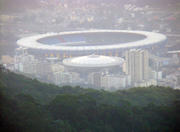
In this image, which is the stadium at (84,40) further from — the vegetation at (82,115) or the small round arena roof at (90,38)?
the vegetation at (82,115)

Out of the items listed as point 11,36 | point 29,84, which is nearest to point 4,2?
point 11,36

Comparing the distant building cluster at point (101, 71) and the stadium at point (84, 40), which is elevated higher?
the stadium at point (84, 40)

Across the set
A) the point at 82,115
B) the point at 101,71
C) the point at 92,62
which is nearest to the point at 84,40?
the point at 92,62

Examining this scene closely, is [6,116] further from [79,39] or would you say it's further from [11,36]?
[79,39]

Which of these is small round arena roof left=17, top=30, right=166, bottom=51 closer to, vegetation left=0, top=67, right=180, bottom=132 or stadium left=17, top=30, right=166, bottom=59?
stadium left=17, top=30, right=166, bottom=59

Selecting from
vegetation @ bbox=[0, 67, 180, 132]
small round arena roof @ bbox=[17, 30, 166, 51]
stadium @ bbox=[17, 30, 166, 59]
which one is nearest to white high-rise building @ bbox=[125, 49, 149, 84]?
stadium @ bbox=[17, 30, 166, 59]

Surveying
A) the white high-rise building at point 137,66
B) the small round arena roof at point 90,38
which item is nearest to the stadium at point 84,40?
the small round arena roof at point 90,38

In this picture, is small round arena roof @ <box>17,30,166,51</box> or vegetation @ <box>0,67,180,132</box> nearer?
vegetation @ <box>0,67,180,132</box>
